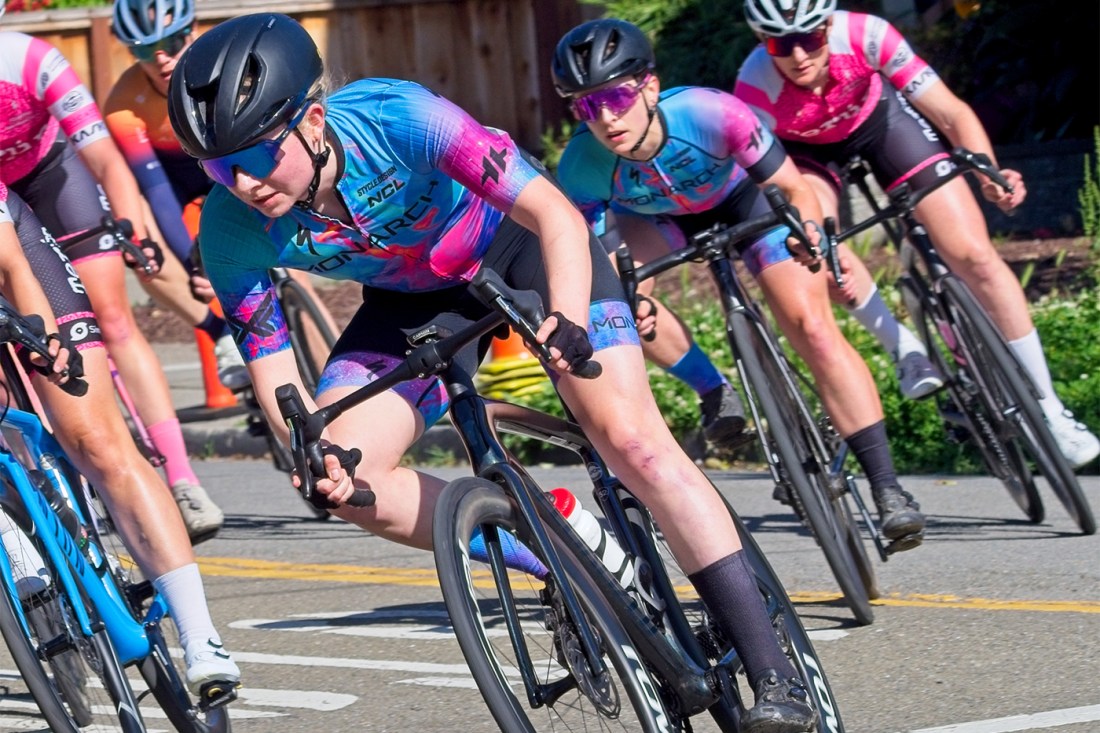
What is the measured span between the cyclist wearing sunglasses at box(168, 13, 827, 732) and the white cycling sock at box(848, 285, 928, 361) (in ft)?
9.68

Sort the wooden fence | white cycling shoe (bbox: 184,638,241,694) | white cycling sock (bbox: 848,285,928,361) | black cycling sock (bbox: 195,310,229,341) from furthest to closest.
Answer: the wooden fence
black cycling sock (bbox: 195,310,229,341)
white cycling sock (bbox: 848,285,928,361)
white cycling shoe (bbox: 184,638,241,694)

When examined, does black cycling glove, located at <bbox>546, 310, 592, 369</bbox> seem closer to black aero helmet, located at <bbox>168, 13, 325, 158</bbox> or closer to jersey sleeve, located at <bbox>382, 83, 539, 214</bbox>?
jersey sleeve, located at <bbox>382, 83, 539, 214</bbox>

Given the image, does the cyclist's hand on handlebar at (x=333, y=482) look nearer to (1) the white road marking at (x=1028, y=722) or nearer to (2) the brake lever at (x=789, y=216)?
(1) the white road marking at (x=1028, y=722)

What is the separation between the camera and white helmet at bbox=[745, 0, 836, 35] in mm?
6590

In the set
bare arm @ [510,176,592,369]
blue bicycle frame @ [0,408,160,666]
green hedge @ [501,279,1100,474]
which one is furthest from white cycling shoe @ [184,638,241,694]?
green hedge @ [501,279,1100,474]

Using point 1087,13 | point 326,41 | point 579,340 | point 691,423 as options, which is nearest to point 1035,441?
point 691,423

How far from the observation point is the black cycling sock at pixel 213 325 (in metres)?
8.44

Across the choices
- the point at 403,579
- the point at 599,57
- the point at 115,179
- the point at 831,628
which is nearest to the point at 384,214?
the point at 599,57

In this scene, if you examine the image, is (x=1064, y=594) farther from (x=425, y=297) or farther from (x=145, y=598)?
(x=145, y=598)

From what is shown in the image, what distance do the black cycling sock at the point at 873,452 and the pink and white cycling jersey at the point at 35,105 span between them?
2883 millimetres

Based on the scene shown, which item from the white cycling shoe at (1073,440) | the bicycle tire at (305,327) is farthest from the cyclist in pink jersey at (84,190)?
the white cycling shoe at (1073,440)

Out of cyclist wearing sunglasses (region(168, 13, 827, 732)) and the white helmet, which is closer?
cyclist wearing sunglasses (region(168, 13, 827, 732))

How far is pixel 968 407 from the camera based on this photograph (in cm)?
716

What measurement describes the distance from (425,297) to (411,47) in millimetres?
14611
